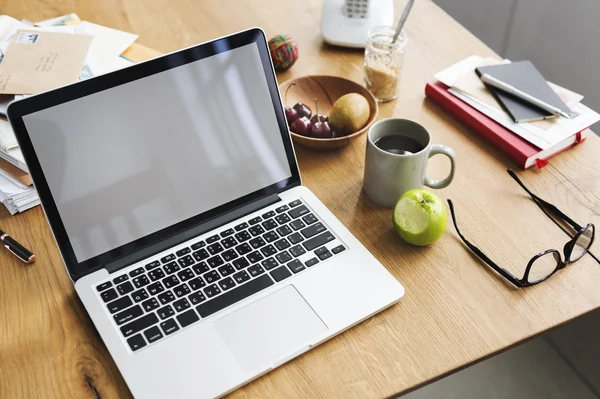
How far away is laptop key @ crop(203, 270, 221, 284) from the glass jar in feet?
1.75

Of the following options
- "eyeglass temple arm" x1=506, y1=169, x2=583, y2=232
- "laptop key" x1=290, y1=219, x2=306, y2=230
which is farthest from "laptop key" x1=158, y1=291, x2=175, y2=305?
"eyeglass temple arm" x1=506, y1=169, x2=583, y2=232

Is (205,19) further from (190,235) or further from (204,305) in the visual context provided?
(204,305)

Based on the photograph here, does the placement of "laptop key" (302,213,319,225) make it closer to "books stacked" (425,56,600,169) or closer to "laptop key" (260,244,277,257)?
"laptop key" (260,244,277,257)

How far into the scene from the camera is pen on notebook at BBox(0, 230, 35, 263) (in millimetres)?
858

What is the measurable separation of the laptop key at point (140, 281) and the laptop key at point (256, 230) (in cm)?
16

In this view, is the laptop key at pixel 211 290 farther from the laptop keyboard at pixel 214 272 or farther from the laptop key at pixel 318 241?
the laptop key at pixel 318 241

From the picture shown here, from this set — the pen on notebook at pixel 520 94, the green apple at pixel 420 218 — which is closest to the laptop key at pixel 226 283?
the green apple at pixel 420 218

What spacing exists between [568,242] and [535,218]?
3.7 inches

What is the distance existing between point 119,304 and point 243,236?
19 centimetres

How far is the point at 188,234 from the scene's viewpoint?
851 millimetres

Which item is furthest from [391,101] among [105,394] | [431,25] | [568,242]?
[105,394]

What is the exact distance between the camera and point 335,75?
3.91 ft

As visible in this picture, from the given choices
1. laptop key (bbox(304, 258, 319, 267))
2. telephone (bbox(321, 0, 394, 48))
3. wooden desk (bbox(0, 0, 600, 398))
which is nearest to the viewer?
wooden desk (bbox(0, 0, 600, 398))

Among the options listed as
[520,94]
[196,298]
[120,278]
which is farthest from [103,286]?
[520,94]
